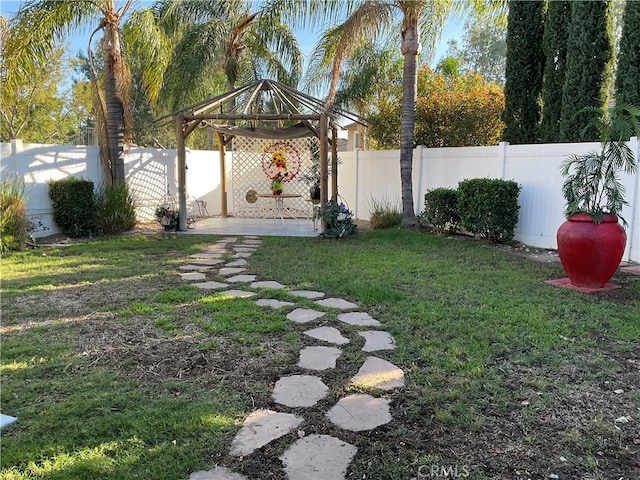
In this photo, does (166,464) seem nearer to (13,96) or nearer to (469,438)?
(469,438)

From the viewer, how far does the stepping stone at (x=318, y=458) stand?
211 cm

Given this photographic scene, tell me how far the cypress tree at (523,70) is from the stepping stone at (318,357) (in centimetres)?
839

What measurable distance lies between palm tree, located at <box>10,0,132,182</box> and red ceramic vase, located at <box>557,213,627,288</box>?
326 inches

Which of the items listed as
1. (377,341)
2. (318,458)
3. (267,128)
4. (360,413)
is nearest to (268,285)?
(377,341)

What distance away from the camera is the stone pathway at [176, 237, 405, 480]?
86.9 inches

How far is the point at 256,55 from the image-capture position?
14008 millimetres

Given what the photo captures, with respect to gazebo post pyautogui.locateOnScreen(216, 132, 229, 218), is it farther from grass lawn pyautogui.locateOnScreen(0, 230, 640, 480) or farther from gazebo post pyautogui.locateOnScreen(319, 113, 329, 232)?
grass lawn pyautogui.locateOnScreen(0, 230, 640, 480)

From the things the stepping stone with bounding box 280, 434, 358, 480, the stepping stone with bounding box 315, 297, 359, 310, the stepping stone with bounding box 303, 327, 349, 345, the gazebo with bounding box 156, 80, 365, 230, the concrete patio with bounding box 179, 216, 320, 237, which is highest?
the gazebo with bounding box 156, 80, 365, 230

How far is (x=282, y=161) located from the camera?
1248 centimetres

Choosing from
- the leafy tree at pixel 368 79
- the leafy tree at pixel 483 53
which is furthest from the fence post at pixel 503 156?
the leafy tree at pixel 483 53

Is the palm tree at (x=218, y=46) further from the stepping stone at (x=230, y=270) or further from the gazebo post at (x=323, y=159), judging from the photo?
the stepping stone at (x=230, y=270)

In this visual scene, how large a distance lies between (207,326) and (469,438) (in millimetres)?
2274

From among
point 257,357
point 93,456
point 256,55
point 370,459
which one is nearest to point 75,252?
point 257,357
